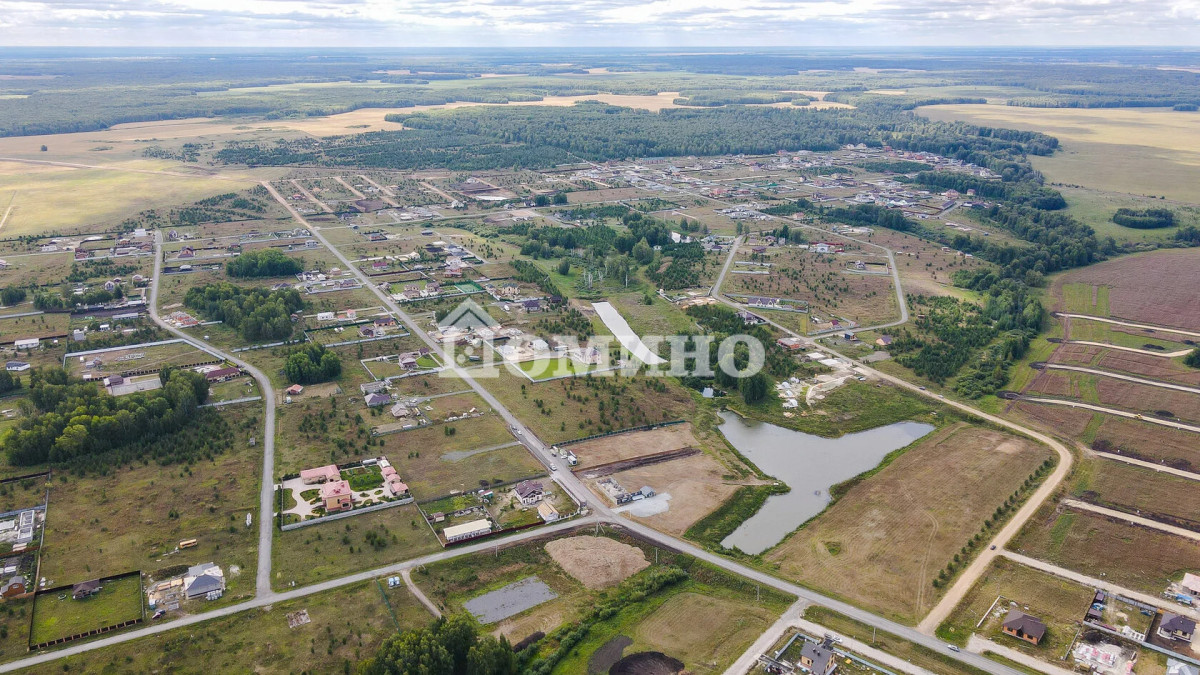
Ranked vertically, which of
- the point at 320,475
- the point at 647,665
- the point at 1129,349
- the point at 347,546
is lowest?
the point at 647,665

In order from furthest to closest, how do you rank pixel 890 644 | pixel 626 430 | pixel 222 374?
pixel 222 374 < pixel 626 430 < pixel 890 644

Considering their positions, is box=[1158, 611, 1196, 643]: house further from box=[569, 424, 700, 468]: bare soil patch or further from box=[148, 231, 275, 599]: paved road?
box=[148, 231, 275, 599]: paved road

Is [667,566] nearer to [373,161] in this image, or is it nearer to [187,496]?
[187,496]

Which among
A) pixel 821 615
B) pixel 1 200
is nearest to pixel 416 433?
pixel 821 615

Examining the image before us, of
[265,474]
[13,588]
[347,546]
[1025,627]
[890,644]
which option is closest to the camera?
[890,644]

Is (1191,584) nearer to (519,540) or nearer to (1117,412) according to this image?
(1117,412)

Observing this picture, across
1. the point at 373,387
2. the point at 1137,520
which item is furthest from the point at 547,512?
the point at 1137,520

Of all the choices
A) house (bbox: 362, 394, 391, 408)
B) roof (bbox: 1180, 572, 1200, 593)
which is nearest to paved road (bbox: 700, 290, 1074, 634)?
roof (bbox: 1180, 572, 1200, 593)
